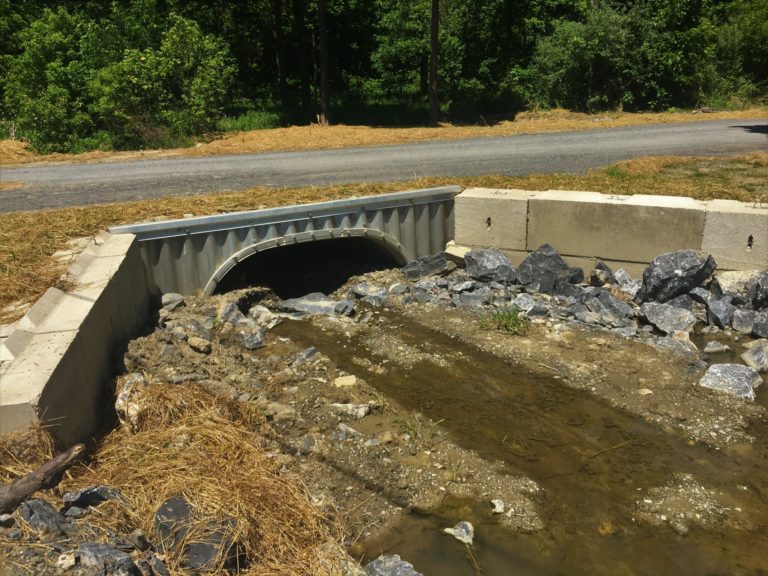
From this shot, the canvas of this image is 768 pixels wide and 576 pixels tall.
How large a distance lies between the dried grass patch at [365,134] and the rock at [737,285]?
364 inches

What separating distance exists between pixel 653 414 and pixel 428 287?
4050 mm

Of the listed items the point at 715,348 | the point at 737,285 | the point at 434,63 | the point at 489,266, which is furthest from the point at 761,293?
the point at 434,63

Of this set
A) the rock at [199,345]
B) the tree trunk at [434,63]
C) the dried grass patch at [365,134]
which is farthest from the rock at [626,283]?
the tree trunk at [434,63]

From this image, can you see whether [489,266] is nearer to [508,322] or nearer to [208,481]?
[508,322]

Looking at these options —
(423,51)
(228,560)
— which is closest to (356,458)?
(228,560)

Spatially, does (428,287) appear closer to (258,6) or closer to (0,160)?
(0,160)

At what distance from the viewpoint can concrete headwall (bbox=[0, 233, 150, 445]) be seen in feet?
15.3

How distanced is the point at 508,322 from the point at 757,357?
276cm

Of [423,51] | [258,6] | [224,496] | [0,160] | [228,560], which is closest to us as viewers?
[228,560]

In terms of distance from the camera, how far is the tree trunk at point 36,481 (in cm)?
420

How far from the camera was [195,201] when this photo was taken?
9.89 metres

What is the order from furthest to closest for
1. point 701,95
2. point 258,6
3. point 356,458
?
point 258,6 < point 701,95 < point 356,458

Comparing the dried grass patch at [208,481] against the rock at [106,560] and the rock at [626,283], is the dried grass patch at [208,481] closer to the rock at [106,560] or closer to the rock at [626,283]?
the rock at [106,560]

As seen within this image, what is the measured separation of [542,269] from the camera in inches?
369
